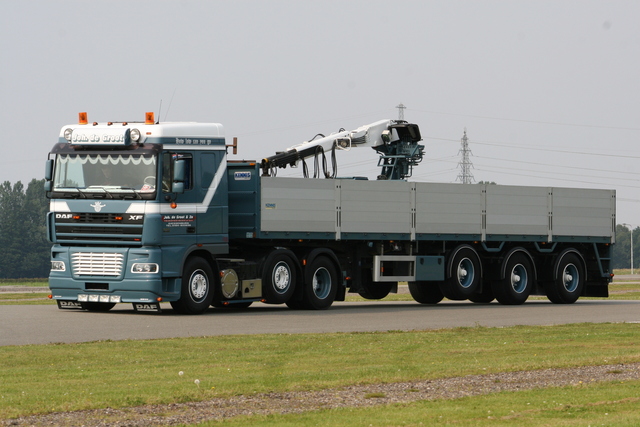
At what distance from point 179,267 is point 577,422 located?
45.4 feet

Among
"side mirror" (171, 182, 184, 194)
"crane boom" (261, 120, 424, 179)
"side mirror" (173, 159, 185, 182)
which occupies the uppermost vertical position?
"crane boom" (261, 120, 424, 179)

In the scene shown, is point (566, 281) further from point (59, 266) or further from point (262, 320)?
point (59, 266)

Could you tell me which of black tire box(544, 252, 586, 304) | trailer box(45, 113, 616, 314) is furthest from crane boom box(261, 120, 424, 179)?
black tire box(544, 252, 586, 304)

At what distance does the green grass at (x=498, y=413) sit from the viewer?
9.82 metres

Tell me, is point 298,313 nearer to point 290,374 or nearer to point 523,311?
point 523,311

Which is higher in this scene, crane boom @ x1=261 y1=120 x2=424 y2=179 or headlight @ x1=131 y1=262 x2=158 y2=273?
crane boom @ x1=261 y1=120 x2=424 y2=179

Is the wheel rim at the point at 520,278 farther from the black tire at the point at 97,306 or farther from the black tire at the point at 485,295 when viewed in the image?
the black tire at the point at 97,306

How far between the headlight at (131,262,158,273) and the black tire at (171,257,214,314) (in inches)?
34.2

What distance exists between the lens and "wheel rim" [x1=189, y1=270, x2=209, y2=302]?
23.1 m

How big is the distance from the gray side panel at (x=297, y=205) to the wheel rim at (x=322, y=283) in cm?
99

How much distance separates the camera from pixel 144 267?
22.1 m

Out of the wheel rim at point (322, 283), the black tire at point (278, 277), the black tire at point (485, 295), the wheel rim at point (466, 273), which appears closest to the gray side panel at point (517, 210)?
the wheel rim at point (466, 273)

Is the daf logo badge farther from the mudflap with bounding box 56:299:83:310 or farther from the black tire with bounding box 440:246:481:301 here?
the black tire with bounding box 440:246:481:301

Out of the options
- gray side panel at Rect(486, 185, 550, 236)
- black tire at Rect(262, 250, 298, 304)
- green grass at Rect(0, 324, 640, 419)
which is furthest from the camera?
gray side panel at Rect(486, 185, 550, 236)
